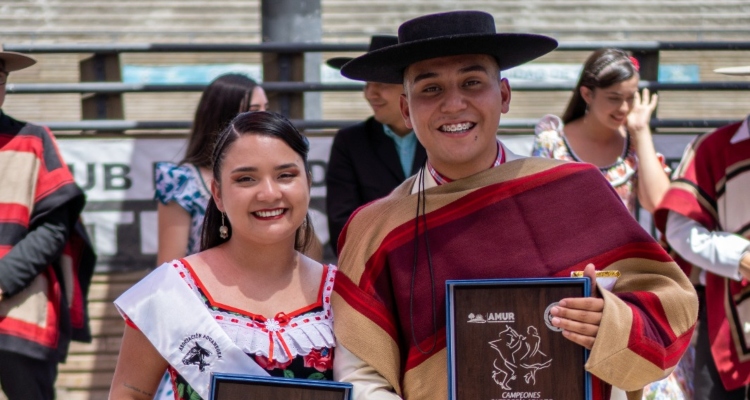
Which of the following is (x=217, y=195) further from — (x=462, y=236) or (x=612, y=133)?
(x=612, y=133)

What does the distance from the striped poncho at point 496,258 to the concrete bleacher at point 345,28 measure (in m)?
15.2

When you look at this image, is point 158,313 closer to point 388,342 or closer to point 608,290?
point 388,342

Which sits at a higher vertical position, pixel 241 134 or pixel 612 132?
pixel 612 132

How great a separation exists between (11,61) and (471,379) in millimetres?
3174

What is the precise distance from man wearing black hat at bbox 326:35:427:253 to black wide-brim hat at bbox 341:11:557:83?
6.34ft

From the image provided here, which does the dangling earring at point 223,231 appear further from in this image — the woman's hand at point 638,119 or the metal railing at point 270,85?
the metal railing at point 270,85

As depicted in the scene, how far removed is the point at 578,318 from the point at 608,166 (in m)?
2.53

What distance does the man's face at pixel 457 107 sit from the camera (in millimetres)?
2863

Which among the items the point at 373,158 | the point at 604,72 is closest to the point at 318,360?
the point at 373,158

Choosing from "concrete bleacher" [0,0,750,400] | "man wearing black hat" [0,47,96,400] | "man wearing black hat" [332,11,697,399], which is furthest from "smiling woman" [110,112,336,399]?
"concrete bleacher" [0,0,750,400]

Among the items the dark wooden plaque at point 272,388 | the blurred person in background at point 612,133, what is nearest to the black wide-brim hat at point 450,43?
the dark wooden plaque at point 272,388

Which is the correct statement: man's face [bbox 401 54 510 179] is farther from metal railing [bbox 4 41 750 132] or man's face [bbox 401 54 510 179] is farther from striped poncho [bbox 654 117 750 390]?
metal railing [bbox 4 41 750 132]

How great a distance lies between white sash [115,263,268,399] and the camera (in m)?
2.84

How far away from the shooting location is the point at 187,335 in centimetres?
287
